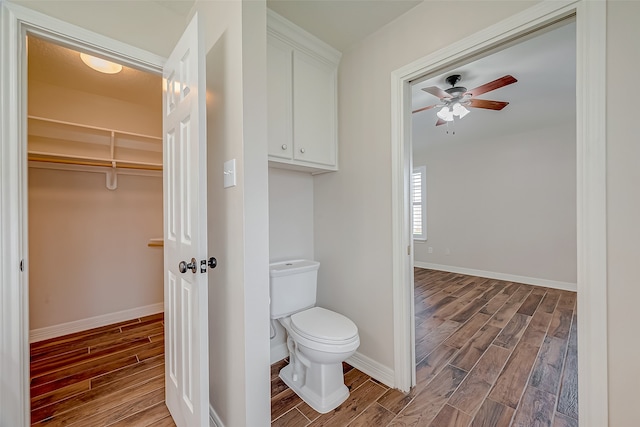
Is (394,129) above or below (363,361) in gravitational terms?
above

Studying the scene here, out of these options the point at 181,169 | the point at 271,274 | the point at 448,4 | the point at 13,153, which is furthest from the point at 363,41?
the point at 13,153

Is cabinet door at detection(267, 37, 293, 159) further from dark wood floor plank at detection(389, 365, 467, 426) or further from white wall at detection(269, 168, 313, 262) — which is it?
dark wood floor plank at detection(389, 365, 467, 426)

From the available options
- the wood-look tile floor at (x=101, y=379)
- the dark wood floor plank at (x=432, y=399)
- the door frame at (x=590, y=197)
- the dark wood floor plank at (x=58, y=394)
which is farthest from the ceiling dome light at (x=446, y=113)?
the dark wood floor plank at (x=58, y=394)

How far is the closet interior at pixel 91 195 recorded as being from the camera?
2236mm

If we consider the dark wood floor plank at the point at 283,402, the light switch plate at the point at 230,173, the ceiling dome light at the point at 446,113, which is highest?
the ceiling dome light at the point at 446,113

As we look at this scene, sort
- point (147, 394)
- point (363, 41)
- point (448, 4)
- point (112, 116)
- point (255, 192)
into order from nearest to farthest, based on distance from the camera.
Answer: point (255, 192), point (448, 4), point (147, 394), point (363, 41), point (112, 116)

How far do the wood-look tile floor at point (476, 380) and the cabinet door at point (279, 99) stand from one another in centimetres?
160

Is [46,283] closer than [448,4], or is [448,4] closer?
[448,4]

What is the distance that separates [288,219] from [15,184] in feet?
4.83

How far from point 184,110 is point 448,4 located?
1542 millimetres

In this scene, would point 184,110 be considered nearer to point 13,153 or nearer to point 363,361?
point 13,153

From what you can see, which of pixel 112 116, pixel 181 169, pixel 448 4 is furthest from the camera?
pixel 112 116

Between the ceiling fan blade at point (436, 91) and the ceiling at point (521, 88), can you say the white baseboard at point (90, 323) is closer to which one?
the ceiling at point (521, 88)

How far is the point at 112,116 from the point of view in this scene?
2609 mm
